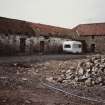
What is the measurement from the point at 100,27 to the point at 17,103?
126 ft

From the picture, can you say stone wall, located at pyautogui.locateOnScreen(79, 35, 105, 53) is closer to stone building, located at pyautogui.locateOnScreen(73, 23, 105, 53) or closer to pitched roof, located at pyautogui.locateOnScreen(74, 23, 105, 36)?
stone building, located at pyautogui.locateOnScreen(73, 23, 105, 53)

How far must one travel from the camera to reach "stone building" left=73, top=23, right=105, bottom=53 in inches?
1597

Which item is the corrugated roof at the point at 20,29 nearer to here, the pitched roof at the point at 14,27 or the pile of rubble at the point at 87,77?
→ the pitched roof at the point at 14,27

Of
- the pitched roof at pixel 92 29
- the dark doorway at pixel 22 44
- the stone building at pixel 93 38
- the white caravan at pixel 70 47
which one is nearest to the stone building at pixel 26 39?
the dark doorway at pixel 22 44

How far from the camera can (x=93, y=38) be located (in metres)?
41.7

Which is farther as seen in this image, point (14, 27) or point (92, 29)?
point (92, 29)

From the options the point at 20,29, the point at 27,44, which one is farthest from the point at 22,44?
the point at 20,29

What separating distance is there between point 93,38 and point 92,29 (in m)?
3.00

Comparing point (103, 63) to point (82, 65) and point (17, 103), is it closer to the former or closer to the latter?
point (82, 65)

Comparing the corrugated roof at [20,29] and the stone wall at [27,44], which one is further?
the corrugated roof at [20,29]

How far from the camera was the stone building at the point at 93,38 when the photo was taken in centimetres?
4057

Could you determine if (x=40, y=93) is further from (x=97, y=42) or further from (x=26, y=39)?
(x=97, y=42)

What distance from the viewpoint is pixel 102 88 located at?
10.9 meters

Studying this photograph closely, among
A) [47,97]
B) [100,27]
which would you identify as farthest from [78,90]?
[100,27]
